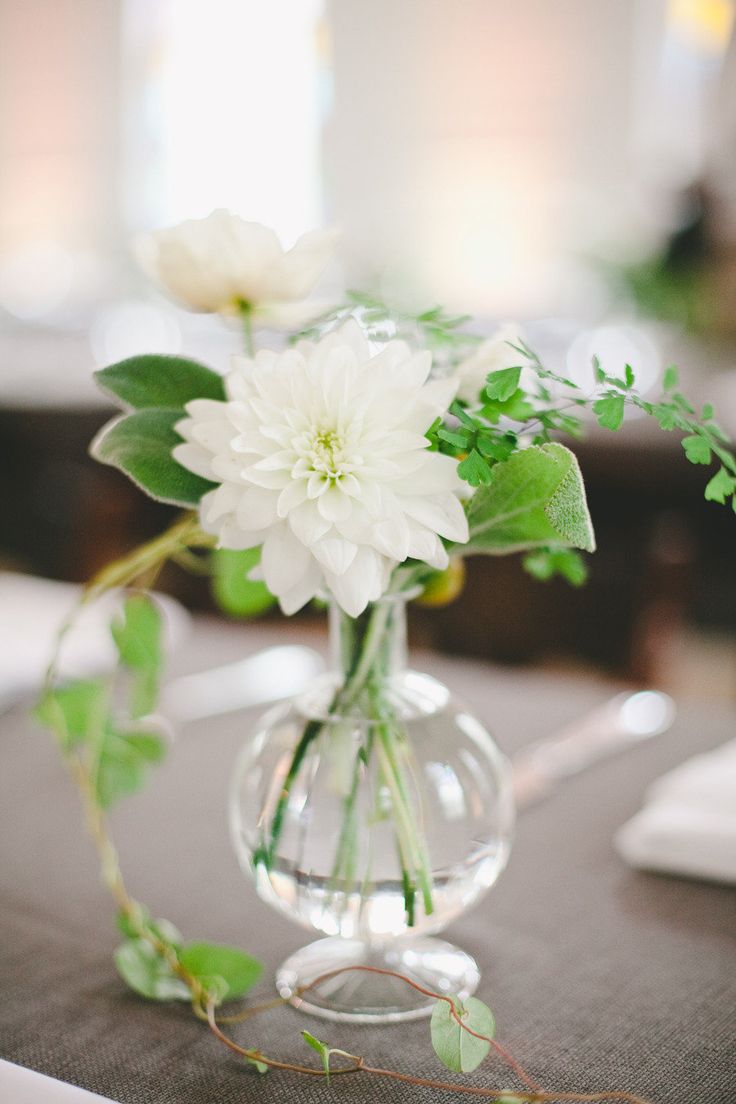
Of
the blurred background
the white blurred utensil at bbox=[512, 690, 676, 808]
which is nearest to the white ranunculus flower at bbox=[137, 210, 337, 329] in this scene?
the white blurred utensil at bbox=[512, 690, 676, 808]

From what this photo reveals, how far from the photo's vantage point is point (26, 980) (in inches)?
25.9

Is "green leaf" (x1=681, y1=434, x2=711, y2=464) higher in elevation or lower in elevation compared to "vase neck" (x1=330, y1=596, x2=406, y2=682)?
higher

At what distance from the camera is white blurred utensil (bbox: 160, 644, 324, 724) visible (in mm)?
1116

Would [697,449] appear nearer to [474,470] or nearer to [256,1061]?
[474,470]

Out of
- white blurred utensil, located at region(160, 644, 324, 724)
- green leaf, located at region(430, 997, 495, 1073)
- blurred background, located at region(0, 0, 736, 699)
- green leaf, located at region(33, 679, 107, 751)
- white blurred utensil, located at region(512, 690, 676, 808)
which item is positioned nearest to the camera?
green leaf, located at region(430, 997, 495, 1073)

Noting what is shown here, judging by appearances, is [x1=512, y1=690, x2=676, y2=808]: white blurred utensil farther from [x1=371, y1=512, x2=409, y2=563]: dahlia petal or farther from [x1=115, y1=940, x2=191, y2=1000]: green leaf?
[x1=371, y1=512, x2=409, y2=563]: dahlia petal

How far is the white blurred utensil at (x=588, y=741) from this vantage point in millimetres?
945

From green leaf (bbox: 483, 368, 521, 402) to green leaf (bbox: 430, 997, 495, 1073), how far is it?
0.89 ft

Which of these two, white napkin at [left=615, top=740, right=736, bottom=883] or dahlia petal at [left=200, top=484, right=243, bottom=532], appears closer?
dahlia petal at [left=200, top=484, right=243, bottom=532]

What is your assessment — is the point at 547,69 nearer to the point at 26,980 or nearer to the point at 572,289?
the point at 572,289

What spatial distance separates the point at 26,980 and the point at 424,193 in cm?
422

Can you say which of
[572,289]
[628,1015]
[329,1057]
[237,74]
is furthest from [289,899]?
[237,74]

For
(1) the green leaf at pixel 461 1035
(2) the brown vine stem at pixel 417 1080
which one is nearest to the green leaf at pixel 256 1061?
(2) the brown vine stem at pixel 417 1080

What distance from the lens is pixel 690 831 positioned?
30.7 inches
